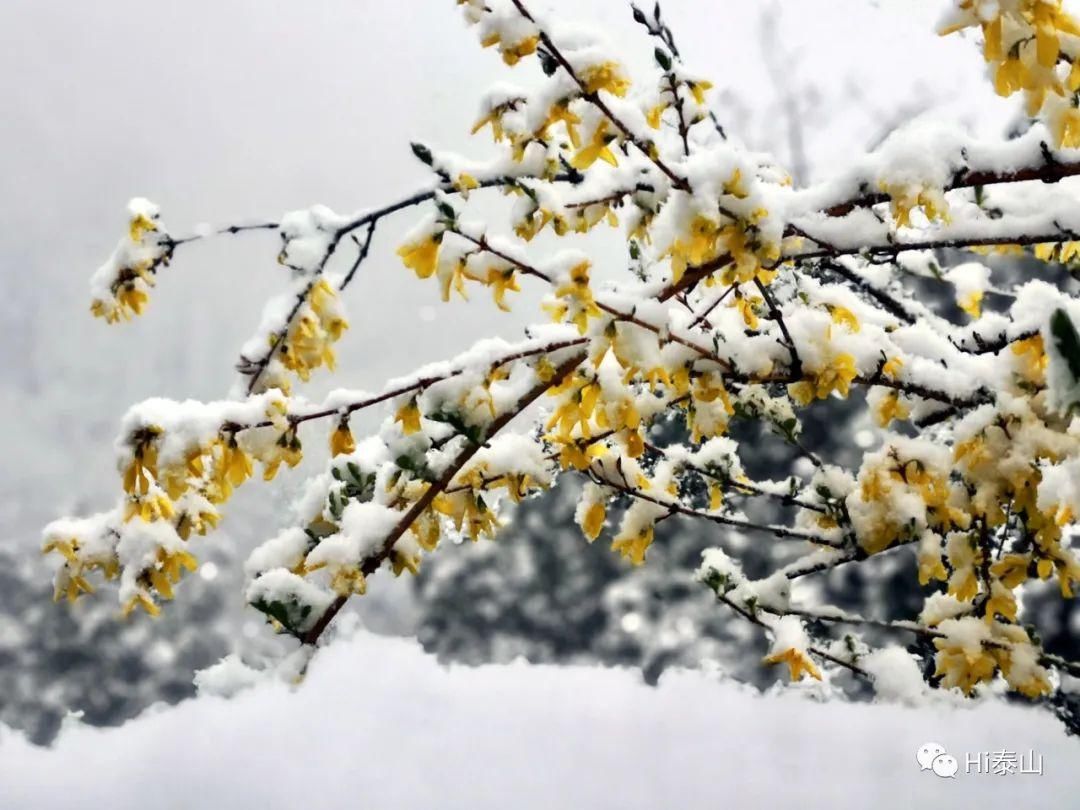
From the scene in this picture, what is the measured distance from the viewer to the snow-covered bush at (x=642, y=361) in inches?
33.3

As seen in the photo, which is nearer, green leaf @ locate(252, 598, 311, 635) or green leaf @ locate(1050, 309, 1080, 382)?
green leaf @ locate(1050, 309, 1080, 382)

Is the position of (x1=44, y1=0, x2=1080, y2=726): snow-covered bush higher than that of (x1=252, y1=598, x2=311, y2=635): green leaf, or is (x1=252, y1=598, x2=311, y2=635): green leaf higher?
(x1=44, y1=0, x2=1080, y2=726): snow-covered bush

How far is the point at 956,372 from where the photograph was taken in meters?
1.14

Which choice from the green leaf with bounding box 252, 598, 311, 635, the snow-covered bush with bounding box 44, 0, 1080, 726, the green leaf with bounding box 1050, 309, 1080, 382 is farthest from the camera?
the green leaf with bounding box 252, 598, 311, 635

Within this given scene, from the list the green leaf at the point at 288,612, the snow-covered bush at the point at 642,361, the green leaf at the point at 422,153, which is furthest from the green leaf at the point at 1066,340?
the green leaf at the point at 288,612

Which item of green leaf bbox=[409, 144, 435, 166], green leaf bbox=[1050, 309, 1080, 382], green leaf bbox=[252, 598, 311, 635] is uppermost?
green leaf bbox=[409, 144, 435, 166]

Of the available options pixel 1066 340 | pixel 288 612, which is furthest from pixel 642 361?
pixel 288 612

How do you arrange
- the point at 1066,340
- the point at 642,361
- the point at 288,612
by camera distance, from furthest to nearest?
the point at 288,612, the point at 642,361, the point at 1066,340

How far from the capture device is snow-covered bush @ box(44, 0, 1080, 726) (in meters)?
0.84

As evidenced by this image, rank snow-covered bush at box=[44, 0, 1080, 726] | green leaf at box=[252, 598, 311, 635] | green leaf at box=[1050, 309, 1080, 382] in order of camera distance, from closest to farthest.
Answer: green leaf at box=[1050, 309, 1080, 382] < snow-covered bush at box=[44, 0, 1080, 726] < green leaf at box=[252, 598, 311, 635]

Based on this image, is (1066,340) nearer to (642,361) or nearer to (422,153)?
(642,361)

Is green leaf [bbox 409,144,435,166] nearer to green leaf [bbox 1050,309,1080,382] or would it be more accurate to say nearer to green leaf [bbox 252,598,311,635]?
green leaf [bbox 252,598,311,635]

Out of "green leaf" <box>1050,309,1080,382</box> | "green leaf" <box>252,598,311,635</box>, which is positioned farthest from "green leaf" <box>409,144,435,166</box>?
"green leaf" <box>1050,309,1080,382</box>

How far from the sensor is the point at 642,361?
856 mm
